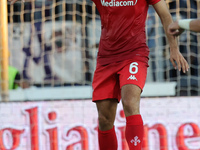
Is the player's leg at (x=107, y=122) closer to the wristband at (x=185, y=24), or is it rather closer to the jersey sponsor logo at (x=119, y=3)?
the jersey sponsor logo at (x=119, y=3)

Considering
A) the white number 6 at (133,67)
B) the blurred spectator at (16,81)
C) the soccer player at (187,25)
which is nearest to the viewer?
the soccer player at (187,25)

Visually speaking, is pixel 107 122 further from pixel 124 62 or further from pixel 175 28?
pixel 175 28

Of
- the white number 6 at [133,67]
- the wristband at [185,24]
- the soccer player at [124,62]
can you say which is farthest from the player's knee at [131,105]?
the wristband at [185,24]

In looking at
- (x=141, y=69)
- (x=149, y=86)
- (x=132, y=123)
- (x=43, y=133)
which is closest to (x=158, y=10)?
(x=141, y=69)

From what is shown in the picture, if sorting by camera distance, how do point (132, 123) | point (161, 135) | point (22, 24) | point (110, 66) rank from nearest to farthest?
point (132, 123) < point (110, 66) < point (161, 135) < point (22, 24)

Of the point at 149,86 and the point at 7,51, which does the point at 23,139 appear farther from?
the point at 149,86

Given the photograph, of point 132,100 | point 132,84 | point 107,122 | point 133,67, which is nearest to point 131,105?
point 132,100

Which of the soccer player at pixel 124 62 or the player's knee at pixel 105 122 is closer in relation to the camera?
the soccer player at pixel 124 62

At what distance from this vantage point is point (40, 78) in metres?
5.50

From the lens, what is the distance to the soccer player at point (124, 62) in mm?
3588

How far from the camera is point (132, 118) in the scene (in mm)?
3562

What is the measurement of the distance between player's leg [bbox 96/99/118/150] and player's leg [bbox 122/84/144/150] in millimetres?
315

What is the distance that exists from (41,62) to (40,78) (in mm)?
183

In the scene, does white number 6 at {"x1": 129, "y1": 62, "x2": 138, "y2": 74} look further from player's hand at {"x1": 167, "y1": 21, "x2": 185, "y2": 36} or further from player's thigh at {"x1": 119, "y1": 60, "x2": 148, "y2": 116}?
player's hand at {"x1": 167, "y1": 21, "x2": 185, "y2": 36}
